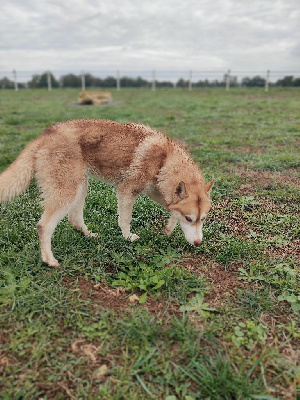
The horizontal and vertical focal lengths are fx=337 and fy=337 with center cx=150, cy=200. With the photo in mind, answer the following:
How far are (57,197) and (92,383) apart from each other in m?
1.80

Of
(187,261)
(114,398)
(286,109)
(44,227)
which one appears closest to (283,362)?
(114,398)

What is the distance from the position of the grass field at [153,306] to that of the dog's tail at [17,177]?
2.14 ft

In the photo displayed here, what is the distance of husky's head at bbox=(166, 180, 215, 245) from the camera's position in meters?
3.56

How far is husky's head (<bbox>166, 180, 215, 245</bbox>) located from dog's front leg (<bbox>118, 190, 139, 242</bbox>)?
0.55m

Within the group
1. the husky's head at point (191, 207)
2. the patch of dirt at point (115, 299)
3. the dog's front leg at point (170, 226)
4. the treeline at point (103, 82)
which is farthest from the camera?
the treeline at point (103, 82)

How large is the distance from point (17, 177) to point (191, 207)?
183 cm

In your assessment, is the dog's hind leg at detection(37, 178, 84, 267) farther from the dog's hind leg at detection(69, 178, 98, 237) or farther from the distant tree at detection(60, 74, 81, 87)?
the distant tree at detection(60, 74, 81, 87)

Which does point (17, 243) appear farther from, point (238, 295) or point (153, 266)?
point (238, 295)

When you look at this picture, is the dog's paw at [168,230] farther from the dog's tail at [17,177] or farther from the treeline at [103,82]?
the treeline at [103,82]

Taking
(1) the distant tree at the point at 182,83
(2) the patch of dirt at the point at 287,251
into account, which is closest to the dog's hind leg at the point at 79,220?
(2) the patch of dirt at the point at 287,251

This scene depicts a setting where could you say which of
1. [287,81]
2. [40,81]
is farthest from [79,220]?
[40,81]

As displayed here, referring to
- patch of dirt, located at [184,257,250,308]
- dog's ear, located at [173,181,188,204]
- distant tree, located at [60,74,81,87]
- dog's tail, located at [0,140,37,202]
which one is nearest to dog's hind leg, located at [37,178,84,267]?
dog's tail, located at [0,140,37,202]

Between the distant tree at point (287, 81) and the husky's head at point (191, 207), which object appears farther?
the distant tree at point (287, 81)

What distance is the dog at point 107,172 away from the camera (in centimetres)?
347
